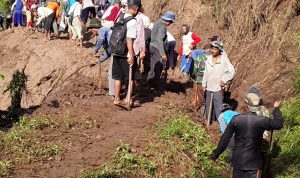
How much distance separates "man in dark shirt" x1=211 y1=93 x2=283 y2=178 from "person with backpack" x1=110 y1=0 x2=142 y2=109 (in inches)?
132

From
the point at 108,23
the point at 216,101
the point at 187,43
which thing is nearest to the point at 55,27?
the point at 108,23

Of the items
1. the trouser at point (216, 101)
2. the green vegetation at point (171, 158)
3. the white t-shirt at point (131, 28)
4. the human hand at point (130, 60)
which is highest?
the white t-shirt at point (131, 28)

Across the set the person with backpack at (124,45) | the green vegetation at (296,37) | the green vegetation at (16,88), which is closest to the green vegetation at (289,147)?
the green vegetation at (296,37)

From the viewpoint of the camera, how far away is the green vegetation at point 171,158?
23.4ft

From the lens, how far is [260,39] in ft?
39.8

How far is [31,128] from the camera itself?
834 cm

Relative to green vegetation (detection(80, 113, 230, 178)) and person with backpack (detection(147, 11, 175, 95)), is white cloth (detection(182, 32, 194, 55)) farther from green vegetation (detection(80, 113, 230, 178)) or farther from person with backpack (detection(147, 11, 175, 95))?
green vegetation (detection(80, 113, 230, 178))

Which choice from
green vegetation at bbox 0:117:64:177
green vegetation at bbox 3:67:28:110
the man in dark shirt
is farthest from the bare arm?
the man in dark shirt

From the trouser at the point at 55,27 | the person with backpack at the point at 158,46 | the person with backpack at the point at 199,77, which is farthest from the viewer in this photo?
the trouser at the point at 55,27

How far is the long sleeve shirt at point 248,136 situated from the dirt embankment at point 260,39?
429 cm

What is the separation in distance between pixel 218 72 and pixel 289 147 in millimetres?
2234

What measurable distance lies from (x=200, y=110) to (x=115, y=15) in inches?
123

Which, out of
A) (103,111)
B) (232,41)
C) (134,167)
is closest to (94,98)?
(103,111)

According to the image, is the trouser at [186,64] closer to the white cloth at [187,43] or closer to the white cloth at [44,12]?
the white cloth at [187,43]
